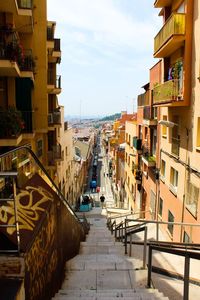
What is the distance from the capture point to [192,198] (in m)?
12.9

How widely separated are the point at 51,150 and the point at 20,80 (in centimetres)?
689

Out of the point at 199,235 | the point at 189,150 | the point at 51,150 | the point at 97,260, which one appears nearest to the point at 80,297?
the point at 97,260

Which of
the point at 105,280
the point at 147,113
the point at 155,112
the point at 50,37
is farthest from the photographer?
the point at 147,113

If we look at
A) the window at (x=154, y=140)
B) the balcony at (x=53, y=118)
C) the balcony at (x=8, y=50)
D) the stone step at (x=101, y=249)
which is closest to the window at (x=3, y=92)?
the balcony at (x=8, y=50)

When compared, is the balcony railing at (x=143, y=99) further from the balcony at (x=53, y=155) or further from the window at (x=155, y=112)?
the balcony at (x=53, y=155)

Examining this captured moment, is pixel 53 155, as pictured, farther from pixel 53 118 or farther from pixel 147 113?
pixel 147 113

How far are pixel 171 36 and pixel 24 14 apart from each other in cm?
608

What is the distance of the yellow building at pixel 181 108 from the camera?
1241cm

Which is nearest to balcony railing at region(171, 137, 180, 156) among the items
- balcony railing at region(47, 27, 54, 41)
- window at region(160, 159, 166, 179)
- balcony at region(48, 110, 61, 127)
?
window at region(160, 159, 166, 179)

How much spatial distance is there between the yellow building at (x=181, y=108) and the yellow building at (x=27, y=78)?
6145mm

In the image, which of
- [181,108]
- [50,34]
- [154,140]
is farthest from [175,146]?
[50,34]

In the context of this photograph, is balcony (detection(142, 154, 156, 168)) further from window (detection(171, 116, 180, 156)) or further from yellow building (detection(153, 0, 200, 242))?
window (detection(171, 116, 180, 156))

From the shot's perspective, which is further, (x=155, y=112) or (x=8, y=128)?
(x=155, y=112)

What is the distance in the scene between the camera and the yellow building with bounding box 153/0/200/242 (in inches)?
489
